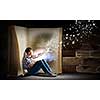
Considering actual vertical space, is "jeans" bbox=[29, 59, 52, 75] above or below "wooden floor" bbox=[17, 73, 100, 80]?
above

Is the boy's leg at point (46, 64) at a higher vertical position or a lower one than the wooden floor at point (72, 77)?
higher

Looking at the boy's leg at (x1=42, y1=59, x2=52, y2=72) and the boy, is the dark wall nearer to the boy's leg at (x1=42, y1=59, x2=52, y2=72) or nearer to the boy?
the boy

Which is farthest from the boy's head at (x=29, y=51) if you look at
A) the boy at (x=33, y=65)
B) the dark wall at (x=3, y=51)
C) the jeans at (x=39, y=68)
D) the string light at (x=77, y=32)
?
the string light at (x=77, y=32)

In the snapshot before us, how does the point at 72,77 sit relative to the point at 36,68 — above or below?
below

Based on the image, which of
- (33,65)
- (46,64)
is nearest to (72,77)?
(46,64)

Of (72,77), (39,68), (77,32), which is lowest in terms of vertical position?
(72,77)

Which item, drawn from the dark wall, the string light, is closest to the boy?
the dark wall

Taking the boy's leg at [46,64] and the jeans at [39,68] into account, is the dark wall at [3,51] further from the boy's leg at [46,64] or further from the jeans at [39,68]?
the boy's leg at [46,64]

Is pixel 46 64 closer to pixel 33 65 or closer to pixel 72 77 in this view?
pixel 33 65

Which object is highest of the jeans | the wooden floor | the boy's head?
the boy's head

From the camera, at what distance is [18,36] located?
135 inches

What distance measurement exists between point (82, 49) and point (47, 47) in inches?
16.0
